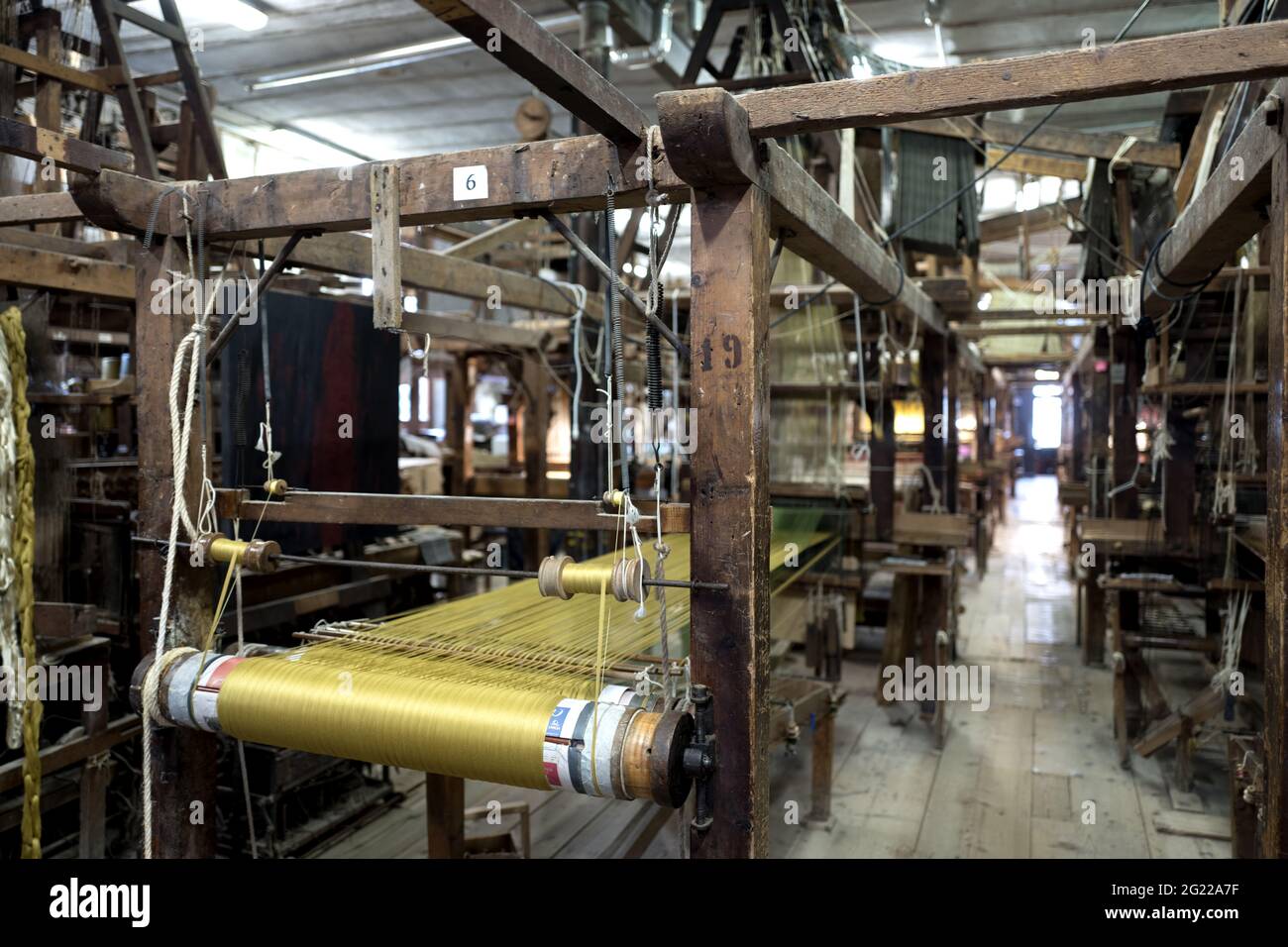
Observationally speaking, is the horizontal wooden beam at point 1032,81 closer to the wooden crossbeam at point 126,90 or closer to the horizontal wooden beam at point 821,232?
the horizontal wooden beam at point 821,232

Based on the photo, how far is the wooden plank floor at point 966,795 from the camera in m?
4.06

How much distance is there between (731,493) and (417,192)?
3.29ft

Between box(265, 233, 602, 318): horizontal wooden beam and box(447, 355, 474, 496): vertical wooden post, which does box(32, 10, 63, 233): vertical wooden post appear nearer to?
box(265, 233, 602, 318): horizontal wooden beam

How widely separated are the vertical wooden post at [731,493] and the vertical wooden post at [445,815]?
1.50 meters

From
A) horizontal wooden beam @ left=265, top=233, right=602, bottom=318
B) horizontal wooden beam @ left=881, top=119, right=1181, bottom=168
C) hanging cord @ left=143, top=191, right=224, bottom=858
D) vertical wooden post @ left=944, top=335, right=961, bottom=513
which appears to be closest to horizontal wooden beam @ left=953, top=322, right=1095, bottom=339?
vertical wooden post @ left=944, top=335, right=961, bottom=513

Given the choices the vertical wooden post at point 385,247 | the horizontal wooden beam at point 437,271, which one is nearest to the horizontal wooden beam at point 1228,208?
the vertical wooden post at point 385,247

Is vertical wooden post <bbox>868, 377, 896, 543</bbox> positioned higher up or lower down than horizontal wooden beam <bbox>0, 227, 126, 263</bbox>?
lower down

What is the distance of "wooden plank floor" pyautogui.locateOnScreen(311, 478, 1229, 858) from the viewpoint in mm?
4059

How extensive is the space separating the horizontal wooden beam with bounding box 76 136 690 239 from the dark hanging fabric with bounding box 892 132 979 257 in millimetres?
3037

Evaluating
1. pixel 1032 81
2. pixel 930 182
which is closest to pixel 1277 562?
pixel 1032 81

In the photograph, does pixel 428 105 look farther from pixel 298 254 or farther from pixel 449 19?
pixel 449 19

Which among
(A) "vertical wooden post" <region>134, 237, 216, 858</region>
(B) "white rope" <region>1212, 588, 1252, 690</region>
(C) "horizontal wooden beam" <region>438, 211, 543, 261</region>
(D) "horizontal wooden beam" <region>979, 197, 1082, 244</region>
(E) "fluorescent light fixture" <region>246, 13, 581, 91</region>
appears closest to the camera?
(A) "vertical wooden post" <region>134, 237, 216, 858</region>

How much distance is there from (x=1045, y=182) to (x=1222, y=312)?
29.5ft
